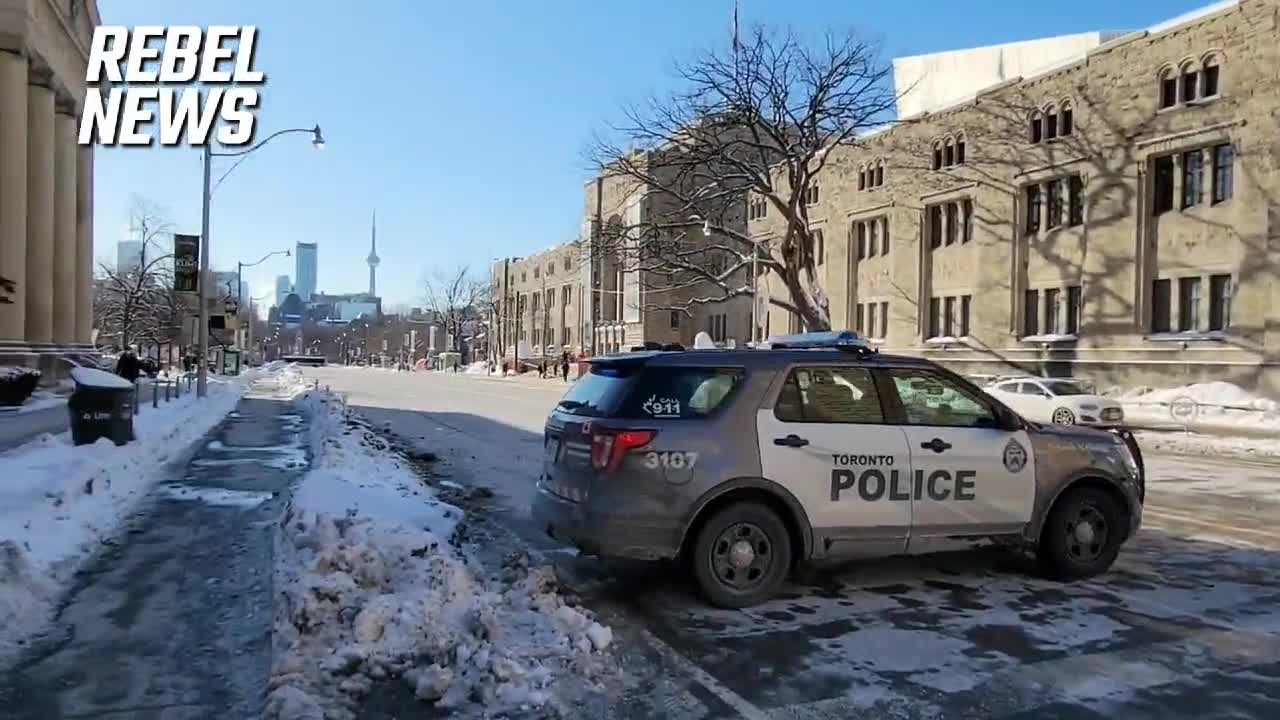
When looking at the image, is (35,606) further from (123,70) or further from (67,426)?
(123,70)

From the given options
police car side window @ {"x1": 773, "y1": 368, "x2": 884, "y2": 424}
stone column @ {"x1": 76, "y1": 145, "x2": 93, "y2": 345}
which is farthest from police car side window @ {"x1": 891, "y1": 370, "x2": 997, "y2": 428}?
stone column @ {"x1": 76, "y1": 145, "x2": 93, "y2": 345}

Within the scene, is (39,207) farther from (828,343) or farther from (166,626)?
(828,343)

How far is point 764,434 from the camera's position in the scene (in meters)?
6.83

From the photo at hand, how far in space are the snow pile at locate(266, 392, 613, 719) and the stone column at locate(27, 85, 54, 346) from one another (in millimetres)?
30430

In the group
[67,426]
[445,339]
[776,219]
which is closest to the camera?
[67,426]

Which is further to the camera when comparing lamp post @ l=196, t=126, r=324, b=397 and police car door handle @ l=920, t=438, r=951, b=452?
lamp post @ l=196, t=126, r=324, b=397

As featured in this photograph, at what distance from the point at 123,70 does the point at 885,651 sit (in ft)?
90.8

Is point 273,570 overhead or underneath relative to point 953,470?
underneath

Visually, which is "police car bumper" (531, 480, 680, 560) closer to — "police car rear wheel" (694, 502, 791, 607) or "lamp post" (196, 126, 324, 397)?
"police car rear wheel" (694, 502, 791, 607)

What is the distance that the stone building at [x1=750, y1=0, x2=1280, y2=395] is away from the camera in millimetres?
30188

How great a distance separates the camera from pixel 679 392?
6883 millimetres

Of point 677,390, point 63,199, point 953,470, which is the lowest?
point 953,470

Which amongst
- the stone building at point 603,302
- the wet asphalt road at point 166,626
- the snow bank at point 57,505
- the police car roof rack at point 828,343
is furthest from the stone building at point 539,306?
the police car roof rack at point 828,343

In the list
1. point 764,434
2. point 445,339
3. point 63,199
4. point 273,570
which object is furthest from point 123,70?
point 445,339
